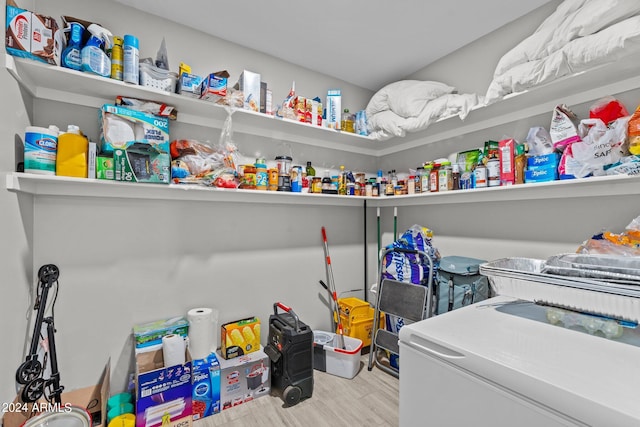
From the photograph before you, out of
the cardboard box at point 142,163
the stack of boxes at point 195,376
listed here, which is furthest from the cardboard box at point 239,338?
the cardboard box at point 142,163

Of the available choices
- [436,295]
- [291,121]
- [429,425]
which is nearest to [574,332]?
[429,425]

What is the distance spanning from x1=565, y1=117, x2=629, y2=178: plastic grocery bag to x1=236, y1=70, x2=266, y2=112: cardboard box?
1.85 meters

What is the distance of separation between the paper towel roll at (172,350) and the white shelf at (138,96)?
4.52 feet

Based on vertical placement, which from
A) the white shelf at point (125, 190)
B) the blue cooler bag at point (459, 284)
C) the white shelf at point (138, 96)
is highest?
the white shelf at point (138, 96)

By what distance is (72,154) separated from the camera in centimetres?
139

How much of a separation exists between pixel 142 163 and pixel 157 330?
1.00 m

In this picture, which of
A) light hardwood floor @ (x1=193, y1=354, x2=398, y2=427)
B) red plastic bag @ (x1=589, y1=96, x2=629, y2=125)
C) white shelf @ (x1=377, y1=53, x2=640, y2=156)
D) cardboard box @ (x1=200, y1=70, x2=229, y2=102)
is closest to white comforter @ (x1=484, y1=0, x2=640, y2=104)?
white shelf @ (x1=377, y1=53, x2=640, y2=156)

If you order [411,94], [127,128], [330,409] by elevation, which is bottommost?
[330,409]

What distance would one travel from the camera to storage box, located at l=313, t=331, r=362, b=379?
2.05 m

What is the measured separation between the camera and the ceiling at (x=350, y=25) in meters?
1.71

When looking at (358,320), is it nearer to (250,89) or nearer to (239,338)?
(239,338)

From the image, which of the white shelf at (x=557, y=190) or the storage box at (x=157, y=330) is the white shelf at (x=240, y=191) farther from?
the storage box at (x=157, y=330)

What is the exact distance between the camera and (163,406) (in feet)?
4.87

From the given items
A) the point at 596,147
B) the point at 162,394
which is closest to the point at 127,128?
the point at 162,394
